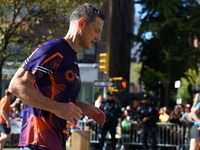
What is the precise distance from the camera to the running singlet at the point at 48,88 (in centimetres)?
278

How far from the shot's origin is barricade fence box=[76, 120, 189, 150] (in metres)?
15.2

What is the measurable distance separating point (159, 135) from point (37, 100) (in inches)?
520

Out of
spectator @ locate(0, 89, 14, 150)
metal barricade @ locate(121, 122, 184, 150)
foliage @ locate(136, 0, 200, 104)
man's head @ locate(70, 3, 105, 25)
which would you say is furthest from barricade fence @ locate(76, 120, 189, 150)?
foliage @ locate(136, 0, 200, 104)

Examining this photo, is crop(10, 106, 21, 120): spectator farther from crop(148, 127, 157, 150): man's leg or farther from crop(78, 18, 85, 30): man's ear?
crop(78, 18, 85, 30): man's ear

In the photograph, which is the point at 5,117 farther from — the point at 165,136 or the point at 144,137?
the point at 165,136

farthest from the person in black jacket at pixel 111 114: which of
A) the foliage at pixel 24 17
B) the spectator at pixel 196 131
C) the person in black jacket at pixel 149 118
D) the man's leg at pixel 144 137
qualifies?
the spectator at pixel 196 131

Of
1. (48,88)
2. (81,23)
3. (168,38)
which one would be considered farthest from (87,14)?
(168,38)

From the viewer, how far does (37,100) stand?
2676 mm

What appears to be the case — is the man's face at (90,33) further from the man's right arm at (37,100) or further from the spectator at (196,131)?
the spectator at (196,131)

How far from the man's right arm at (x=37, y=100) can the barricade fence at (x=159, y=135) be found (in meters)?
12.5

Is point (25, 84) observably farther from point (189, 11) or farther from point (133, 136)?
point (189, 11)

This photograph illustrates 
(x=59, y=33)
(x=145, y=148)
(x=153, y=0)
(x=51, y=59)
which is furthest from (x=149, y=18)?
(x=51, y=59)

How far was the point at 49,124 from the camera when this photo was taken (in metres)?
2.87

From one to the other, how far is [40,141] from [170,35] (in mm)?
28447
